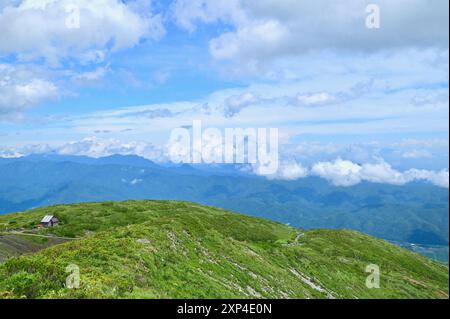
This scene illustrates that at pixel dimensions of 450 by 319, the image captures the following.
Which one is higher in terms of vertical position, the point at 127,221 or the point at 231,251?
the point at 231,251

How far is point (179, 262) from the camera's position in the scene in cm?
3634

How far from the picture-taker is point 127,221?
318ft

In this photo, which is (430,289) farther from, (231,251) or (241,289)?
(241,289)

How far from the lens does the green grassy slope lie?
23141 mm

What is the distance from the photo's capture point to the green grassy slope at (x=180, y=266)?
75.9 ft

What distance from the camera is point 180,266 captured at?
35000 mm
